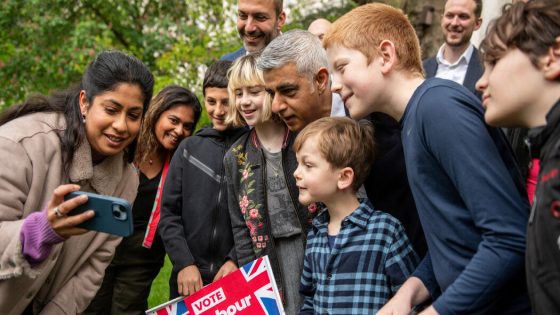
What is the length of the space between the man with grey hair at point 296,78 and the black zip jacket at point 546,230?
171 centimetres

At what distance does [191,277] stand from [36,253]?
4.18 ft

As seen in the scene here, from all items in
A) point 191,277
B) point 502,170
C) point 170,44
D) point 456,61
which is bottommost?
point 191,277

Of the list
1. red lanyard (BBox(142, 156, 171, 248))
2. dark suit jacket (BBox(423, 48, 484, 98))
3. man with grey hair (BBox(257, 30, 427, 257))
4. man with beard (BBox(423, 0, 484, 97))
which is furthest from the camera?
man with beard (BBox(423, 0, 484, 97))

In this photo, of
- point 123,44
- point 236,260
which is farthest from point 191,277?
point 123,44

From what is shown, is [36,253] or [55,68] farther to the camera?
[55,68]

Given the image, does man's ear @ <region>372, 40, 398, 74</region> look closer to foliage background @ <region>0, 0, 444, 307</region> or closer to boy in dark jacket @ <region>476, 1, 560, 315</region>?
boy in dark jacket @ <region>476, 1, 560, 315</region>

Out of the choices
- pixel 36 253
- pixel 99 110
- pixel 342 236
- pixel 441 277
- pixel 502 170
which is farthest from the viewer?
pixel 99 110

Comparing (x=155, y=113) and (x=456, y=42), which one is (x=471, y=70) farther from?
(x=155, y=113)

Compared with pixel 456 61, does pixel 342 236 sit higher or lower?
lower

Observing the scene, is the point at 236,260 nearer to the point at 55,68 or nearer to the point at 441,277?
the point at 441,277

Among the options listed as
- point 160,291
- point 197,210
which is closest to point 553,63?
point 197,210

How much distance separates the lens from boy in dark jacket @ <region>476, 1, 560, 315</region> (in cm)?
198

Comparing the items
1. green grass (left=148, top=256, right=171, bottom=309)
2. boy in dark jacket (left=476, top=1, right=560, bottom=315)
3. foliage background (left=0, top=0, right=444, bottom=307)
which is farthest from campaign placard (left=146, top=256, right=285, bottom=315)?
foliage background (left=0, top=0, right=444, bottom=307)

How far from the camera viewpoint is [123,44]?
15.8 m
